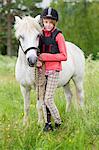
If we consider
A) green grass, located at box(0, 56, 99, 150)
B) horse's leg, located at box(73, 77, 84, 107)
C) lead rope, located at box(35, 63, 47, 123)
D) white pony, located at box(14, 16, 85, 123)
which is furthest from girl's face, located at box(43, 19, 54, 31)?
horse's leg, located at box(73, 77, 84, 107)

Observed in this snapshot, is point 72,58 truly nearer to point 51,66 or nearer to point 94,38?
point 51,66

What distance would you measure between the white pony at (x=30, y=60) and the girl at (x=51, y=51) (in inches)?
6.9

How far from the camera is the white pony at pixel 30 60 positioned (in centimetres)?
535

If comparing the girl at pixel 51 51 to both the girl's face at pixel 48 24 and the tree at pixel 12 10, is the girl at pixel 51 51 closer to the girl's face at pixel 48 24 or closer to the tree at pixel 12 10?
the girl's face at pixel 48 24

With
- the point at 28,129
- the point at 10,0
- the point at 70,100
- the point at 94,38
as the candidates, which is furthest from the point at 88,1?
the point at 28,129

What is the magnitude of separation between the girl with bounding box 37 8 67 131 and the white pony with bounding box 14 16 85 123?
0.17 metres

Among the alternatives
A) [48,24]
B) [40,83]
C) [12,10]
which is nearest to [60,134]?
[40,83]

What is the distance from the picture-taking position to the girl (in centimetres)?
556

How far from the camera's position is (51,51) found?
5652mm

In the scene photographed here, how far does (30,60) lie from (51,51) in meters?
0.61

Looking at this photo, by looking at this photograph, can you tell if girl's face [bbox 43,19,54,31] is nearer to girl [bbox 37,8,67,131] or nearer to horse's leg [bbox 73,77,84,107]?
girl [bbox 37,8,67,131]

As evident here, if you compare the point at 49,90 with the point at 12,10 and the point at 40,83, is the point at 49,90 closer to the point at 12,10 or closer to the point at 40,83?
the point at 40,83

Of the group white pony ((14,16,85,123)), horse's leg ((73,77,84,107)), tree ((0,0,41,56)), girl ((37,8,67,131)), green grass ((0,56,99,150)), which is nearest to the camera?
green grass ((0,56,99,150))

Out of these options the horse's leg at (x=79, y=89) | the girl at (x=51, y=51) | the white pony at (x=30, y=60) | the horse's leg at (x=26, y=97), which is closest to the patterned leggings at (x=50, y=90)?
the girl at (x=51, y=51)
